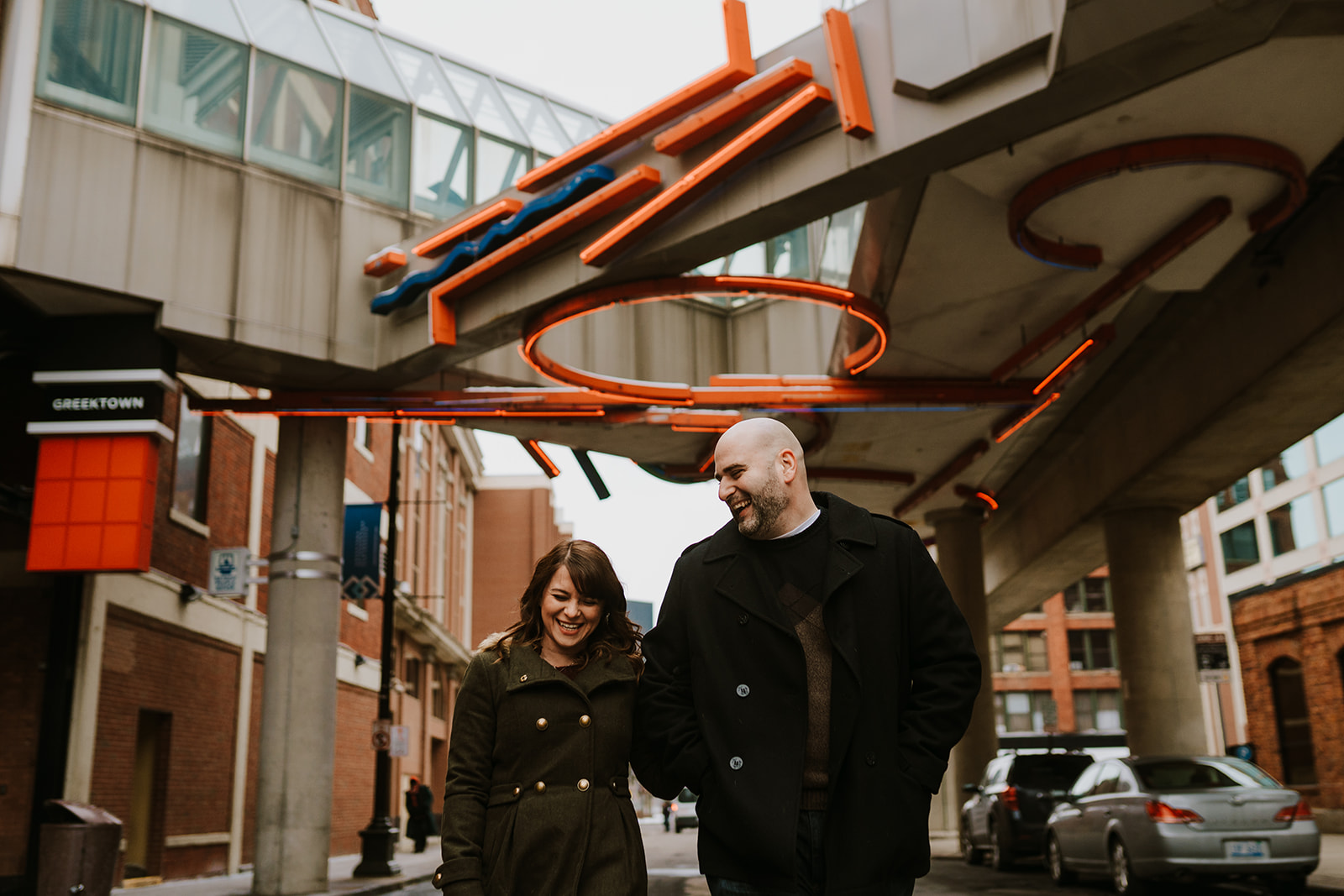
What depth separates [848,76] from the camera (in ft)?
43.4

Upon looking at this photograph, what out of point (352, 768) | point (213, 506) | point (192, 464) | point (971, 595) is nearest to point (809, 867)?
point (192, 464)

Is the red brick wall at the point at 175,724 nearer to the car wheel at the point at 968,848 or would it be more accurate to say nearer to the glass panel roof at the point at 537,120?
the glass panel roof at the point at 537,120

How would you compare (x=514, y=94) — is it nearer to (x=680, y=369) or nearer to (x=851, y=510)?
(x=680, y=369)

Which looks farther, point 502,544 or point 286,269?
point 502,544

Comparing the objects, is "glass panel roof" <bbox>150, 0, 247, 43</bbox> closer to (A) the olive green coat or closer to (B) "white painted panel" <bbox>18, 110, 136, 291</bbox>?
(B) "white painted panel" <bbox>18, 110, 136, 291</bbox>

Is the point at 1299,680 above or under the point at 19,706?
above

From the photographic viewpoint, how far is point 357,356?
18.7 metres

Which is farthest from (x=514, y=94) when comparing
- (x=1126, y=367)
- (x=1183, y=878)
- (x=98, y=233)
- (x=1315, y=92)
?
(x=1183, y=878)

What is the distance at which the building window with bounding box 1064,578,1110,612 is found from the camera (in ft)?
253

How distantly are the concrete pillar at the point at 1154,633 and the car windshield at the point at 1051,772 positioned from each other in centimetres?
502

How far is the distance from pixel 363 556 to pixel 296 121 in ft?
30.3

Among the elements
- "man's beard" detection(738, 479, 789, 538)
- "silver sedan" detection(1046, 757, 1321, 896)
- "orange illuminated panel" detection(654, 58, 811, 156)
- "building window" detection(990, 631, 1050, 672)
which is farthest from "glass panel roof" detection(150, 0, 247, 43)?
"building window" detection(990, 631, 1050, 672)

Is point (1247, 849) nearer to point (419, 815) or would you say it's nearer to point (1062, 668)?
point (419, 815)

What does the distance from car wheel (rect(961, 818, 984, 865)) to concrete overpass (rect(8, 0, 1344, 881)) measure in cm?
433
